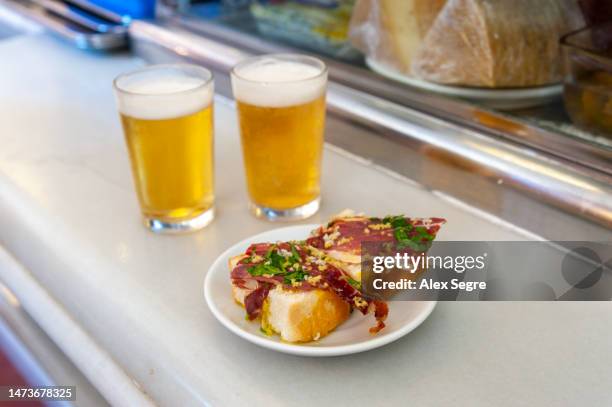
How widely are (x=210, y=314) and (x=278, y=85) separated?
248mm

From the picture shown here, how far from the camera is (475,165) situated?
848 mm

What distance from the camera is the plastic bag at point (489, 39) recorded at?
2.93ft

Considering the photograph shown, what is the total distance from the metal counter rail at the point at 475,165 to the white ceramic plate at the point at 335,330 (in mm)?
223

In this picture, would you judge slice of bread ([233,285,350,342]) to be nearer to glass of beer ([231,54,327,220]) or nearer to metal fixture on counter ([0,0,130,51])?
glass of beer ([231,54,327,220])

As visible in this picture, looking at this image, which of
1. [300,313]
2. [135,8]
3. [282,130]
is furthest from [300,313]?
[135,8]

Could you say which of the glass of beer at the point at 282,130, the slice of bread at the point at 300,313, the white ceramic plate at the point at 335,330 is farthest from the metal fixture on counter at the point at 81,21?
the slice of bread at the point at 300,313

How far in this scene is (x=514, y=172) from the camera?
0.81 metres

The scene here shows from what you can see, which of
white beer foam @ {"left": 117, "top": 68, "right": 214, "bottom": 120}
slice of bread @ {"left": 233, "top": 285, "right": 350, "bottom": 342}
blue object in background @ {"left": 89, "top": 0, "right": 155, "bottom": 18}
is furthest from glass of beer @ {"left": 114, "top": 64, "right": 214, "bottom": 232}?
blue object in background @ {"left": 89, "top": 0, "right": 155, "bottom": 18}

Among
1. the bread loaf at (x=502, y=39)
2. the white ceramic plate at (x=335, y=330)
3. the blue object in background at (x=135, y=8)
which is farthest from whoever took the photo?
the blue object in background at (x=135, y=8)

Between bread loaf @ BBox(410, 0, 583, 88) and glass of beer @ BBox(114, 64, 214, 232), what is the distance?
1.05ft

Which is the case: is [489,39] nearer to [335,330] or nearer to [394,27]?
[394,27]

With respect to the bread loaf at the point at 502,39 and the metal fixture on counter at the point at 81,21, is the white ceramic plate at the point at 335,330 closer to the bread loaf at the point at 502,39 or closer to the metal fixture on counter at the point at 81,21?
the bread loaf at the point at 502,39

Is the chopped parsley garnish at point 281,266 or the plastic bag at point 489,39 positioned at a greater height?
the plastic bag at point 489,39

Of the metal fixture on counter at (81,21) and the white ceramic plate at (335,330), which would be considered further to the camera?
the metal fixture on counter at (81,21)
